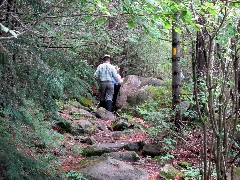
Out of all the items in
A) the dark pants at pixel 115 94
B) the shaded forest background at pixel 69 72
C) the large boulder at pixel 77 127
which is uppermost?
the shaded forest background at pixel 69 72

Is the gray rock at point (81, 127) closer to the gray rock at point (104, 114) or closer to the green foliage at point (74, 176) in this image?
the gray rock at point (104, 114)

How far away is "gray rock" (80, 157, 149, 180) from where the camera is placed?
4.95 m

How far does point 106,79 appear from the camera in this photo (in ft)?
36.1

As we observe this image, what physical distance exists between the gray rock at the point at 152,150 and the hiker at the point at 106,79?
4478mm

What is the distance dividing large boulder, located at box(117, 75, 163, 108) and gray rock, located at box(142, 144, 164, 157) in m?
4.90

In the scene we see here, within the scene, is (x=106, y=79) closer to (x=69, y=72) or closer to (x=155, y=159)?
(x=155, y=159)

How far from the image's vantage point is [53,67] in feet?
12.5

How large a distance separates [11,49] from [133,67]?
1225 centimetres

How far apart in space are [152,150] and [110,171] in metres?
1.82

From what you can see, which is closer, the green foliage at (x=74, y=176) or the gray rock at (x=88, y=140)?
the green foliage at (x=74, y=176)

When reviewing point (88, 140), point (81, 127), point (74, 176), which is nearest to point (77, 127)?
point (81, 127)

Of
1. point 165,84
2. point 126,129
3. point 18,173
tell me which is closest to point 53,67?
point 18,173

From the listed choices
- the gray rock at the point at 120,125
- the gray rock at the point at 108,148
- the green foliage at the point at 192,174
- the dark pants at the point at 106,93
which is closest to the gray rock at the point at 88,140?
the gray rock at the point at 108,148

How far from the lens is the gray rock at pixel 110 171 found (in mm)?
4949
